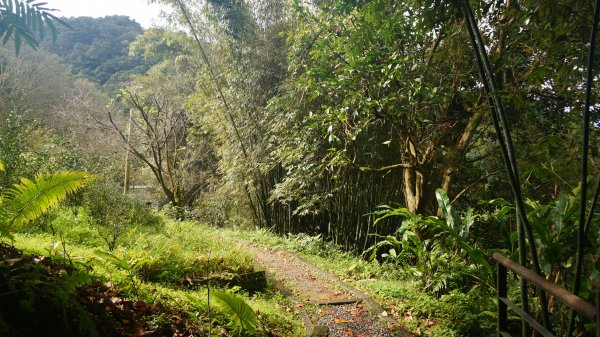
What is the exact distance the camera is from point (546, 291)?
138cm

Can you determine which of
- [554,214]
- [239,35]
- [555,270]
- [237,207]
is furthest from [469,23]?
[237,207]

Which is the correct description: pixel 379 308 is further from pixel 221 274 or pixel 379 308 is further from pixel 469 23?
pixel 469 23

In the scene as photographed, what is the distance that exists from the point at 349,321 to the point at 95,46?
7406 mm

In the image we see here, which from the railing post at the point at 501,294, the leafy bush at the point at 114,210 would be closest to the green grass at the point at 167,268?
the leafy bush at the point at 114,210

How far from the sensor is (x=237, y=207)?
10562mm

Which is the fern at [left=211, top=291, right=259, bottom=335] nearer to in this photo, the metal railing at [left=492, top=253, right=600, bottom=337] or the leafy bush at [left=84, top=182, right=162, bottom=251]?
the metal railing at [left=492, top=253, right=600, bottom=337]

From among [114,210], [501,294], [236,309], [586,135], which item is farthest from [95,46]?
[586,135]

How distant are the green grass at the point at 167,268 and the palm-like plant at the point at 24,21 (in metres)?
1.28

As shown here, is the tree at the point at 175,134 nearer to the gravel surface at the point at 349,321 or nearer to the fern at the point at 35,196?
the gravel surface at the point at 349,321

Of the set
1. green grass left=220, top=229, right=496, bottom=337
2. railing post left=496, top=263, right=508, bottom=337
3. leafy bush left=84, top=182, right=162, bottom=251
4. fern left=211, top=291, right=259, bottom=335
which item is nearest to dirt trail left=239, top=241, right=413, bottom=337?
green grass left=220, top=229, right=496, bottom=337

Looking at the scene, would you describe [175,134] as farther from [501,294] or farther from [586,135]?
[586,135]

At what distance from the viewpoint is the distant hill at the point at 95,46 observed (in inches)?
Answer: 238

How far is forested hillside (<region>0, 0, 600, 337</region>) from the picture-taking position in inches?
75.8

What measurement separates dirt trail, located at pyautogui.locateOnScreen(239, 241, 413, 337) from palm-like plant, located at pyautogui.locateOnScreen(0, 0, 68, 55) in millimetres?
2554
